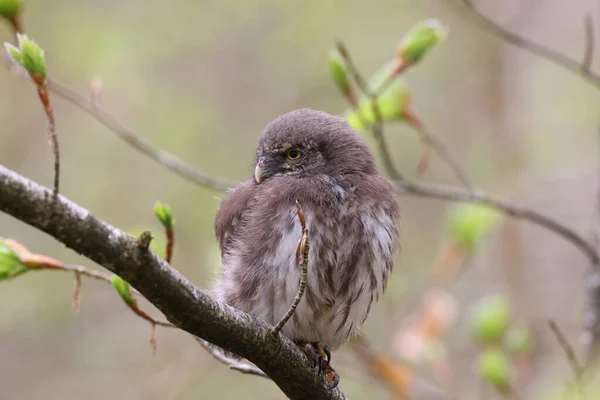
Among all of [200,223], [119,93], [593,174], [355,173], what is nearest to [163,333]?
[200,223]

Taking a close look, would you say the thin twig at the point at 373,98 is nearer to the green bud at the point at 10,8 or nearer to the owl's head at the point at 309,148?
the owl's head at the point at 309,148

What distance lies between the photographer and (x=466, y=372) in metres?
7.53

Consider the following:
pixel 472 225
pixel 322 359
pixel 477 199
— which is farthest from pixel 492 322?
pixel 322 359

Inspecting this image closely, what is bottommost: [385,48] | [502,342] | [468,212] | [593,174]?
[502,342]

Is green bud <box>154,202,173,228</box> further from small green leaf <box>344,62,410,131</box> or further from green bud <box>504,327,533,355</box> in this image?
green bud <box>504,327,533,355</box>

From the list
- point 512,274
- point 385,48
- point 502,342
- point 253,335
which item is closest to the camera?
point 253,335

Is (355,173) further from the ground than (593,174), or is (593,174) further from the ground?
(593,174)

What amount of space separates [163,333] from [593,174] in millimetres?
4109

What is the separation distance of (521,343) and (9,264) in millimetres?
3010

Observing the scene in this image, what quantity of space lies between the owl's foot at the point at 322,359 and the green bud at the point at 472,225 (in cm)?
153

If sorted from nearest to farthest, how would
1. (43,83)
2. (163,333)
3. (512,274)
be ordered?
(43,83) < (512,274) < (163,333)

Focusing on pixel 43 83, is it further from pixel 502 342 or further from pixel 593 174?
pixel 593 174

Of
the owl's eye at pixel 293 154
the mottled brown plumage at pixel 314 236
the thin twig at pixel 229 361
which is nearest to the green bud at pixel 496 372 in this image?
the mottled brown plumage at pixel 314 236

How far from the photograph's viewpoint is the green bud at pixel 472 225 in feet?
15.5
